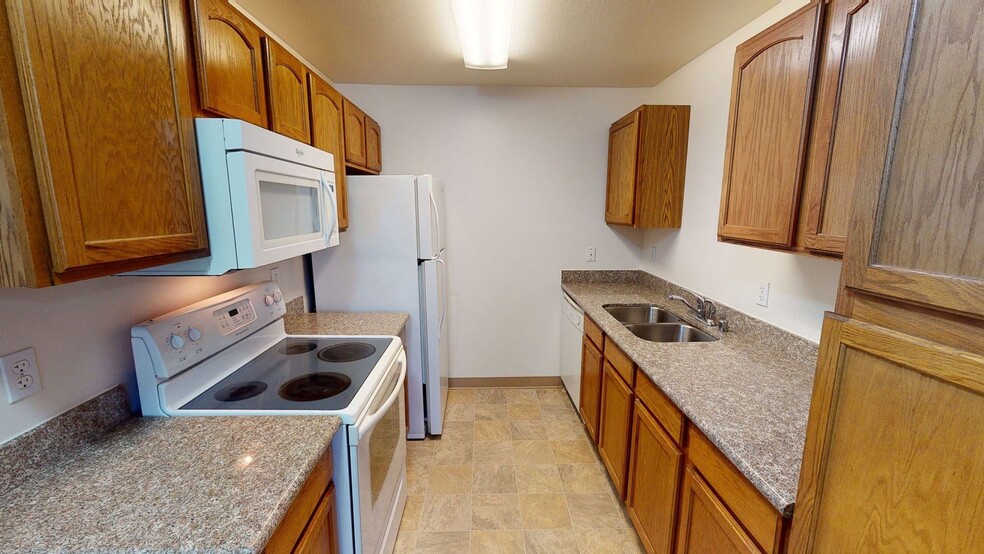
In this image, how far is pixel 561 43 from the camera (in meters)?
2.16

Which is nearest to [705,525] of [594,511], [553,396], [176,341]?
[594,511]

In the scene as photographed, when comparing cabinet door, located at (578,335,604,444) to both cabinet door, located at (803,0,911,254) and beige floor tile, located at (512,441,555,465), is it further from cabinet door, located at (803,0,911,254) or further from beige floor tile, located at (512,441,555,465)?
cabinet door, located at (803,0,911,254)

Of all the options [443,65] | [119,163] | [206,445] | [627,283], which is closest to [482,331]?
[627,283]

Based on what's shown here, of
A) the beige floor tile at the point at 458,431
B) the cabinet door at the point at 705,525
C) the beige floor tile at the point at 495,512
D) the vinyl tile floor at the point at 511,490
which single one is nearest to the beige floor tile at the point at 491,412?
the vinyl tile floor at the point at 511,490

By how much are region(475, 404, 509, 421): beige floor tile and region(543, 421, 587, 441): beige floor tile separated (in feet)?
1.04

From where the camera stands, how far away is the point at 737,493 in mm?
1052

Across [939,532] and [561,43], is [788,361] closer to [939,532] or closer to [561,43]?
[939,532]

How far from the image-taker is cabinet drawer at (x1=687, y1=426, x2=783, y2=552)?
93 cm

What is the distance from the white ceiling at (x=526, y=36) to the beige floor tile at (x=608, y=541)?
8.08 ft

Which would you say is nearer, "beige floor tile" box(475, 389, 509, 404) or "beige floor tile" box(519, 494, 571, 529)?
"beige floor tile" box(519, 494, 571, 529)

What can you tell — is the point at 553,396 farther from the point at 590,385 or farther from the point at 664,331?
the point at 664,331

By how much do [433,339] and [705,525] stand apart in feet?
5.48

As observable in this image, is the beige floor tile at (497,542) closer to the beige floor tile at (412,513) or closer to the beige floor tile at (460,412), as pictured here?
the beige floor tile at (412,513)

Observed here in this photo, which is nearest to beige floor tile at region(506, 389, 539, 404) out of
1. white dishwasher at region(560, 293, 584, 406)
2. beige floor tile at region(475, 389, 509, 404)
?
beige floor tile at region(475, 389, 509, 404)
